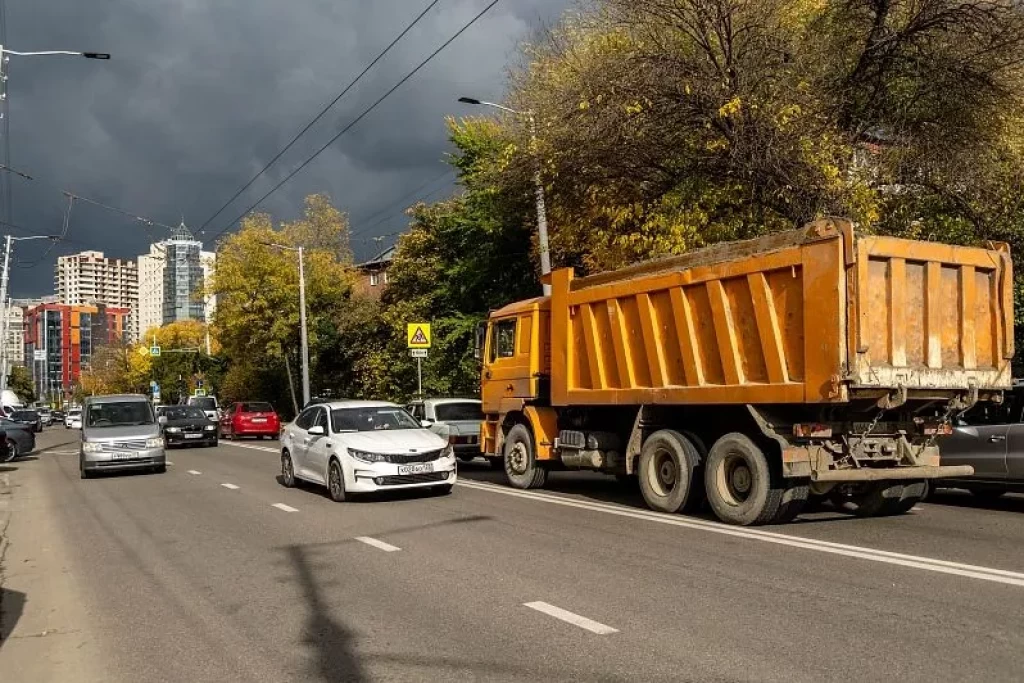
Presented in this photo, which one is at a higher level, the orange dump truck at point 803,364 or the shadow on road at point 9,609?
the orange dump truck at point 803,364

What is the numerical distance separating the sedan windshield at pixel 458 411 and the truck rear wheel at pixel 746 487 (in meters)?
9.26

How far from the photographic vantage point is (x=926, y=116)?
18.2 meters

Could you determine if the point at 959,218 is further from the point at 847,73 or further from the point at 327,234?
the point at 327,234

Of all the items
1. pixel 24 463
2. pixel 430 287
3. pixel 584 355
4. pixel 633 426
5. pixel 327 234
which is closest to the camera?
pixel 633 426

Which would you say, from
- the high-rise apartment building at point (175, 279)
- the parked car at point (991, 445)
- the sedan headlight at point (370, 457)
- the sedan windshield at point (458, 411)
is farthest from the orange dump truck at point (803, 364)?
the high-rise apartment building at point (175, 279)

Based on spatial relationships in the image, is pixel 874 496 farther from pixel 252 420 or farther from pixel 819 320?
pixel 252 420

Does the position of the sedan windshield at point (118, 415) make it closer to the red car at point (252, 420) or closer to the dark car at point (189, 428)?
the dark car at point (189, 428)

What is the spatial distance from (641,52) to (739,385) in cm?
853

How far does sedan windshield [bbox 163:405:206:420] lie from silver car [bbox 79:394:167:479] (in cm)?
1022

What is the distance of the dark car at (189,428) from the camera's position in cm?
2886

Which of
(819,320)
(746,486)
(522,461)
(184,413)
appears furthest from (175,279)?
(819,320)

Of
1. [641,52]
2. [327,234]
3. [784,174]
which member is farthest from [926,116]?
[327,234]

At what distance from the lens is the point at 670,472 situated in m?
11.2

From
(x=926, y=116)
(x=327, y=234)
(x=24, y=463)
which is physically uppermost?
(x=327, y=234)
